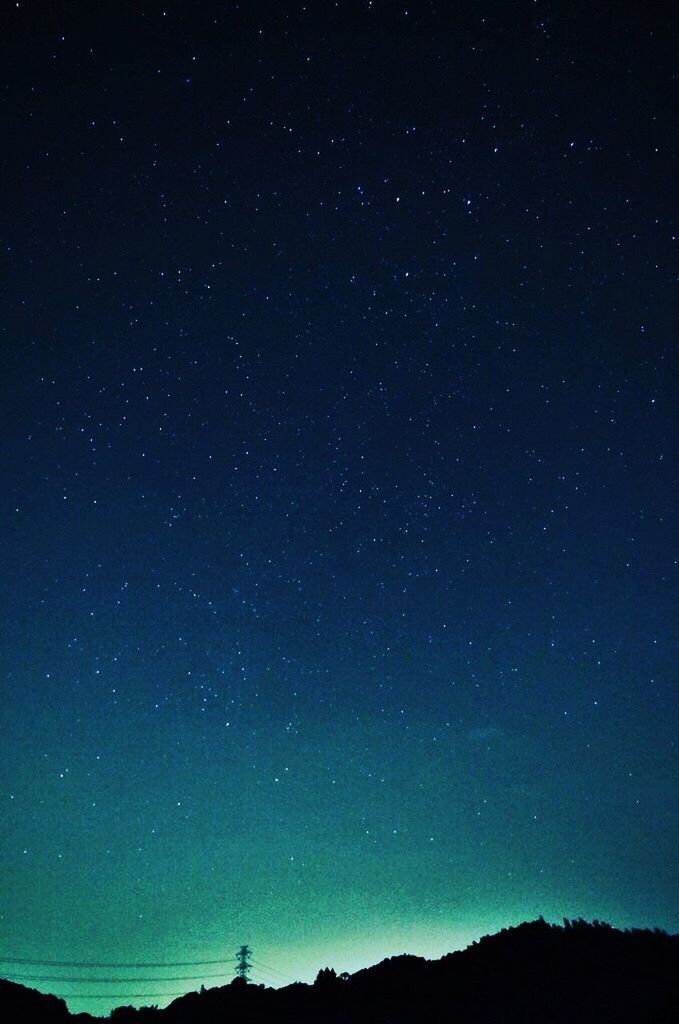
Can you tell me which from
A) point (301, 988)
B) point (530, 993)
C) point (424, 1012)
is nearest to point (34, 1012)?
point (301, 988)

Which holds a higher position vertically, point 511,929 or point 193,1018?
point 511,929

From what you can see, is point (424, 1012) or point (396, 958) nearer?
point (424, 1012)

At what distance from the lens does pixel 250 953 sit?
115ft

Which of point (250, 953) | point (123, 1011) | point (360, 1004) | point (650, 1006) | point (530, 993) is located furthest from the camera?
point (250, 953)

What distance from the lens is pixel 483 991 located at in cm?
852

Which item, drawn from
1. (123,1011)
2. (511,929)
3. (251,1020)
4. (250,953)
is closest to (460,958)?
(511,929)

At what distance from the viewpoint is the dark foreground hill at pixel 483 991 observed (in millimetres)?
7898

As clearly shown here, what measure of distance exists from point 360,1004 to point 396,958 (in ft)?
3.41

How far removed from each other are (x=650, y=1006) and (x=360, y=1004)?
350 centimetres

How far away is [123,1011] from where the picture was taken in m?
9.41

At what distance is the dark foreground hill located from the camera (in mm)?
7898

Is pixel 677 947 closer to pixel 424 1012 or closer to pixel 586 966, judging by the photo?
pixel 586 966

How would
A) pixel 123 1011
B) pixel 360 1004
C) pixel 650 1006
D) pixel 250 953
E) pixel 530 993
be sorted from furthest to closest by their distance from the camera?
pixel 250 953 < pixel 123 1011 < pixel 360 1004 < pixel 530 993 < pixel 650 1006

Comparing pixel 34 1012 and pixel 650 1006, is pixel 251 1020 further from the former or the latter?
pixel 650 1006
